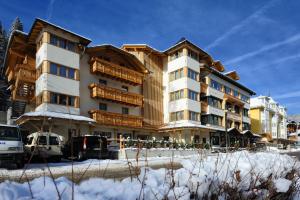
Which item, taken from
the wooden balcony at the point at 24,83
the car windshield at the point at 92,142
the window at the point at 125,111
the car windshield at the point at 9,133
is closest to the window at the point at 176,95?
the window at the point at 125,111

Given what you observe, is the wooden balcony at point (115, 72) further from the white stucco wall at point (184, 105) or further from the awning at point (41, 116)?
the white stucco wall at point (184, 105)

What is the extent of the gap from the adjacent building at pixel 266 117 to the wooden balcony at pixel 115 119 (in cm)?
4609

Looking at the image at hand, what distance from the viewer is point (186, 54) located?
42.4 metres

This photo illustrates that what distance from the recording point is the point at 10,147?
15781 mm

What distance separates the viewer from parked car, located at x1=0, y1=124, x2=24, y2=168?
50.9 ft

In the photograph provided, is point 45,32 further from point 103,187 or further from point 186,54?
point 103,187

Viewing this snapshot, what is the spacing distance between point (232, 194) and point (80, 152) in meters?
20.9

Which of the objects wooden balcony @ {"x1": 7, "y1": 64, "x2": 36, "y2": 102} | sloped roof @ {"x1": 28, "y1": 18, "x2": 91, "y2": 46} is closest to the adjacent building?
sloped roof @ {"x1": 28, "y1": 18, "x2": 91, "y2": 46}

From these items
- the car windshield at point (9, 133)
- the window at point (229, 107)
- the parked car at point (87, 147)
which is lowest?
the parked car at point (87, 147)

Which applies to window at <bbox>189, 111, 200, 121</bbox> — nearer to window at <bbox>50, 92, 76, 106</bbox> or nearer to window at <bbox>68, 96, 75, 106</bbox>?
window at <bbox>68, 96, 75, 106</bbox>

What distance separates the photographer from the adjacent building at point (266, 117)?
75.7 metres

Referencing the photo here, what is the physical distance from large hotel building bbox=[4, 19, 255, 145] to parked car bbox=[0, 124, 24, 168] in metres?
3.48

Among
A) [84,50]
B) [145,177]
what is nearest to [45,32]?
[84,50]

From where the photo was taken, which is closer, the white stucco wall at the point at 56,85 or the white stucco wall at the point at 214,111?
the white stucco wall at the point at 56,85
